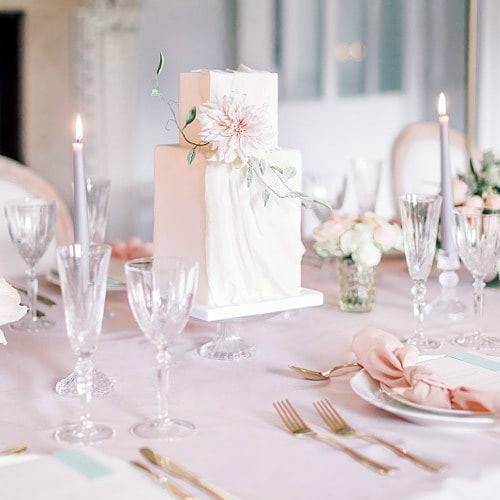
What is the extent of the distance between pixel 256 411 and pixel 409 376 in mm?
203

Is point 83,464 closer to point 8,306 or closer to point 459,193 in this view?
point 8,306

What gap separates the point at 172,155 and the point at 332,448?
2.03ft

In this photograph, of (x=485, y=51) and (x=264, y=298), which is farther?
(x=485, y=51)

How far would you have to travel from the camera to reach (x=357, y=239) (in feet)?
6.24

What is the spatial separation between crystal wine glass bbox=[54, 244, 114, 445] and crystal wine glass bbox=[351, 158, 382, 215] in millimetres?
1085

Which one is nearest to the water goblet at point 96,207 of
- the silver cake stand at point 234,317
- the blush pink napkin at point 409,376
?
the silver cake stand at point 234,317

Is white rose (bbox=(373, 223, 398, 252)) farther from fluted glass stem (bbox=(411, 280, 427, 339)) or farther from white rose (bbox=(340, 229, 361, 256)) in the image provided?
fluted glass stem (bbox=(411, 280, 427, 339))

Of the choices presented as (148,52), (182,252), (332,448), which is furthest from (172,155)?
(148,52)

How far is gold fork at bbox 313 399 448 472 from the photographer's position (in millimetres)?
1161

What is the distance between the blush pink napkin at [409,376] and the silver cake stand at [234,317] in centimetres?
19

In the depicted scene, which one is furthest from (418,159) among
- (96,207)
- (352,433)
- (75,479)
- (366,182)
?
(75,479)

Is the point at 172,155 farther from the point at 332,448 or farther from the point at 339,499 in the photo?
the point at 339,499

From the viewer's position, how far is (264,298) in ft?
5.42

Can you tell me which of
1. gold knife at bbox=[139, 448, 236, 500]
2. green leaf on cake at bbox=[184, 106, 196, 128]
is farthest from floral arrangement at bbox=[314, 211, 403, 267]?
gold knife at bbox=[139, 448, 236, 500]
